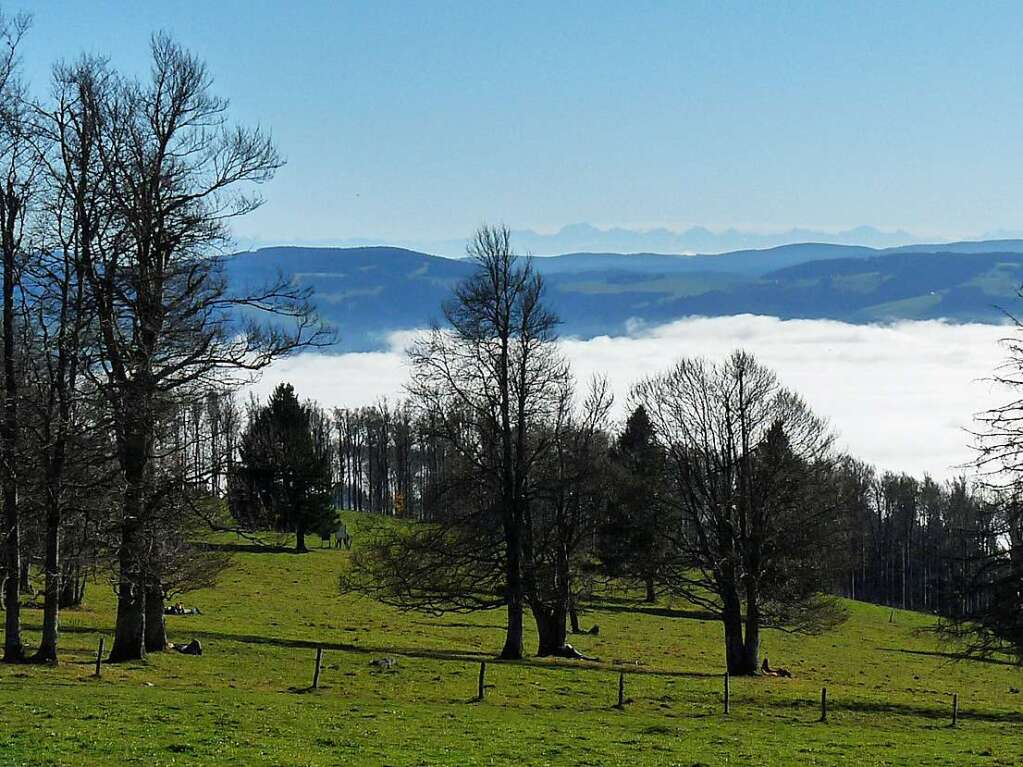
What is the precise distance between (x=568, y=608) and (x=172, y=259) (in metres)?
19.5

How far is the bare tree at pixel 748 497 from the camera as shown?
4219 centimetres

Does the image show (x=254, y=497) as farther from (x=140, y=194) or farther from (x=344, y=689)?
(x=140, y=194)

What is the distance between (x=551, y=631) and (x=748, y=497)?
357 inches

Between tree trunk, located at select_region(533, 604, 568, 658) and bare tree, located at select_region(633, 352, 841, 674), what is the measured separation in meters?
4.62

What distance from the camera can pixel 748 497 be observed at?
141 ft

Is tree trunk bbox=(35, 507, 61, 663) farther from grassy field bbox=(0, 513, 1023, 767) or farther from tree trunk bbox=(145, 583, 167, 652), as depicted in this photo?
tree trunk bbox=(145, 583, 167, 652)

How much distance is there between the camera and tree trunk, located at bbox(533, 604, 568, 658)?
41969mm

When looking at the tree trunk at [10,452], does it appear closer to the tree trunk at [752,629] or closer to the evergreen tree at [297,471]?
the evergreen tree at [297,471]

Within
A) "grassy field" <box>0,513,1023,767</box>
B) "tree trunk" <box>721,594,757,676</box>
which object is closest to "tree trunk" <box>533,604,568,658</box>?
"grassy field" <box>0,513,1023,767</box>

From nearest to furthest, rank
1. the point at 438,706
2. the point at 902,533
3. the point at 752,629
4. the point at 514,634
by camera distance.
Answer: the point at 438,706 < the point at 514,634 < the point at 752,629 < the point at 902,533

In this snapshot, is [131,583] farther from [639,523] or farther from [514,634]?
[639,523]

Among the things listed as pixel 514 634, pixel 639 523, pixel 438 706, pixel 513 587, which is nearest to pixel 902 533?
pixel 639 523

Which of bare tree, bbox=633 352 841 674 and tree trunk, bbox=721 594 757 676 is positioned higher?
bare tree, bbox=633 352 841 674

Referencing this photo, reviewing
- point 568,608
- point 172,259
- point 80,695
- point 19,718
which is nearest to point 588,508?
point 568,608
